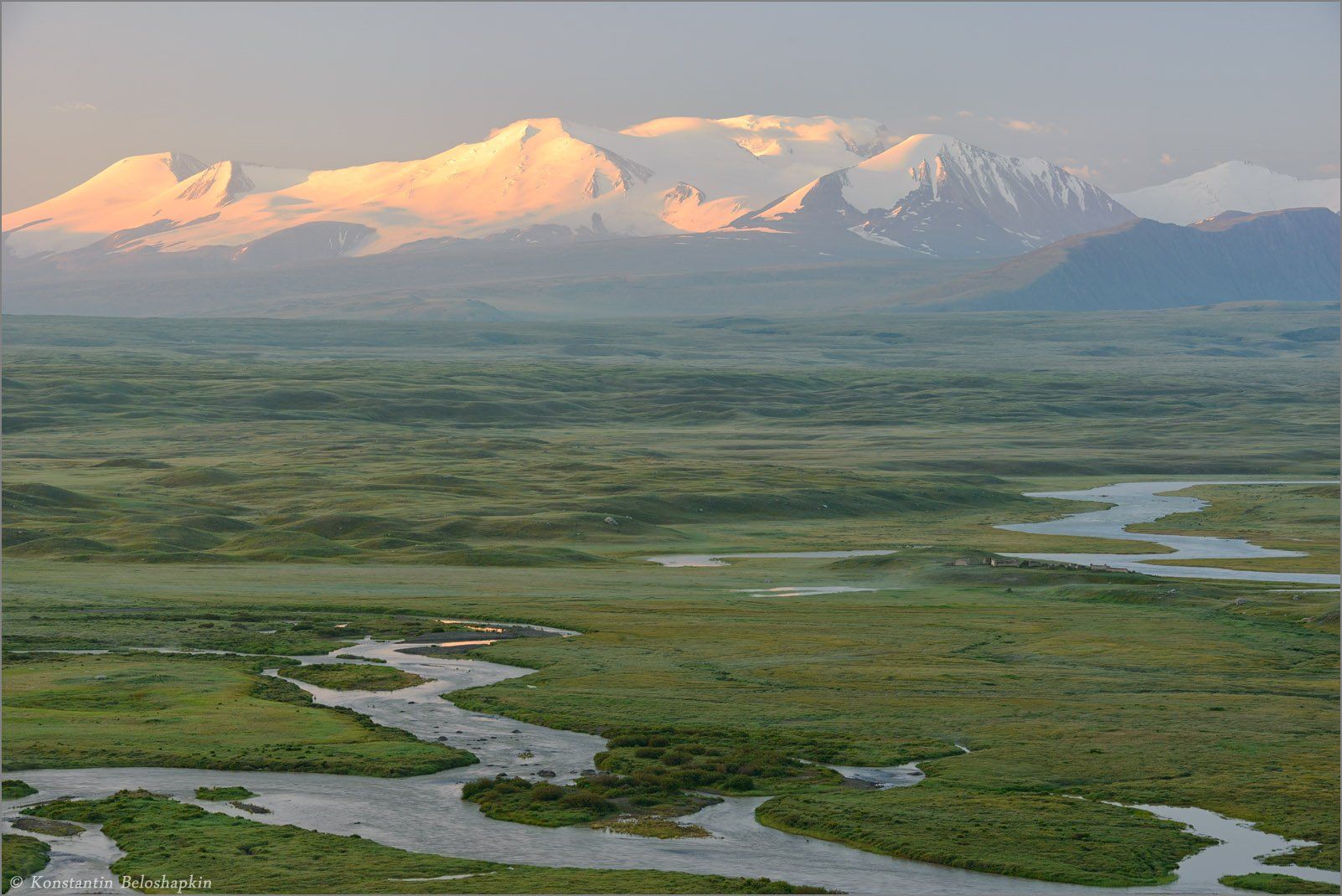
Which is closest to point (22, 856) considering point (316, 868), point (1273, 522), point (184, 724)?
point (316, 868)

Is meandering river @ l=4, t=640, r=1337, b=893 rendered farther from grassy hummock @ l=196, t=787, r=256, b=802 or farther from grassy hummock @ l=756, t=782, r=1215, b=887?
grassy hummock @ l=756, t=782, r=1215, b=887

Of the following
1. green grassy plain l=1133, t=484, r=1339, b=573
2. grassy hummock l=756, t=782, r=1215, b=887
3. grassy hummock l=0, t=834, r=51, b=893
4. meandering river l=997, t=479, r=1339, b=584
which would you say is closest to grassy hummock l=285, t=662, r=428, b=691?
grassy hummock l=756, t=782, r=1215, b=887

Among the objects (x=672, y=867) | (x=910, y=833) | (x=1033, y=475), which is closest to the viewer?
(x=672, y=867)

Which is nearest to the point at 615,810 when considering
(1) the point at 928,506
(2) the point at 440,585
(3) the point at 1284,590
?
(2) the point at 440,585

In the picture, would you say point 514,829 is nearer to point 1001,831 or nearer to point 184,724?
point 1001,831

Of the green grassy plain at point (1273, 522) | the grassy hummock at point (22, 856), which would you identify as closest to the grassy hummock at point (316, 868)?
the grassy hummock at point (22, 856)

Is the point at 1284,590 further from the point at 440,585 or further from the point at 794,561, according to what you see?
the point at 440,585
